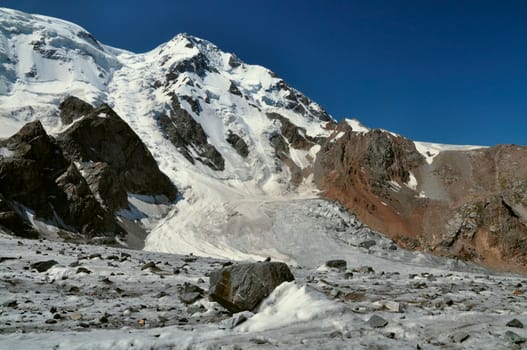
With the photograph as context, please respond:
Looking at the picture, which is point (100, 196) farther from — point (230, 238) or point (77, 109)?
point (77, 109)

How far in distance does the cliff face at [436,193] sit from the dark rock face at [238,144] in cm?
1909

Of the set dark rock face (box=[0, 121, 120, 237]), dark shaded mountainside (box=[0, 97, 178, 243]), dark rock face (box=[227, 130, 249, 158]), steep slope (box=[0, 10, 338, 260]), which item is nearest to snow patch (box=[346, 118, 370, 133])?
steep slope (box=[0, 10, 338, 260])

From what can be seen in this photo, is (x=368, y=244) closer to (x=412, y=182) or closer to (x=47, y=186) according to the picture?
(x=47, y=186)

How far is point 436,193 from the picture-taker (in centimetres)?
7944

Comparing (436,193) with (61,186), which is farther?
(436,193)

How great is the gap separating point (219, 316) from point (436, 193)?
76821 mm

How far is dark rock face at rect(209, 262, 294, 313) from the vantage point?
973 centimetres

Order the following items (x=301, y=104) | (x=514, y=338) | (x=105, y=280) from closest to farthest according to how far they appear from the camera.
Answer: (x=514, y=338) → (x=105, y=280) → (x=301, y=104)

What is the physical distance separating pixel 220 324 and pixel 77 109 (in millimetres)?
86319

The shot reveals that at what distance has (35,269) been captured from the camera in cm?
1404

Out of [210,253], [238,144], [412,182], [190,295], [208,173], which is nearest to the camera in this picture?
[190,295]

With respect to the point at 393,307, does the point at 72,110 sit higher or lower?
higher

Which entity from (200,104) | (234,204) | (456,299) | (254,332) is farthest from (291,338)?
(200,104)

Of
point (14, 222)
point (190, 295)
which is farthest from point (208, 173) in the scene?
point (190, 295)
